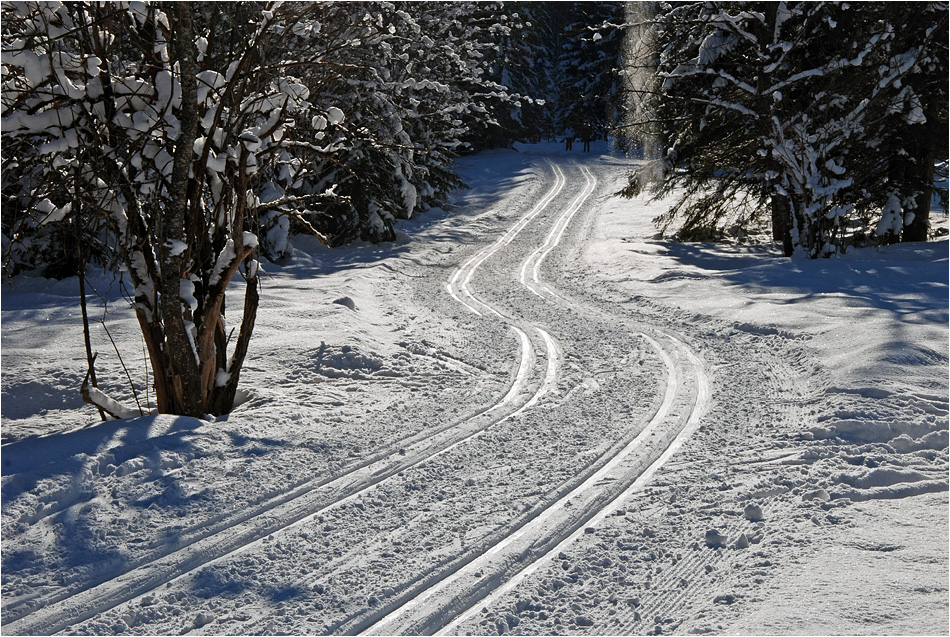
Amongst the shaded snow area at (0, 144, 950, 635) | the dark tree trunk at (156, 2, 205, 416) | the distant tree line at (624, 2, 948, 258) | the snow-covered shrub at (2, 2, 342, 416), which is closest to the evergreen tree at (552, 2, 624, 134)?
the distant tree line at (624, 2, 948, 258)

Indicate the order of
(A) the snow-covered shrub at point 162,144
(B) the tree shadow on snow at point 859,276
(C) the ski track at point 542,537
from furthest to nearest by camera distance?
1. (B) the tree shadow on snow at point 859,276
2. (A) the snow-covered shrub at point 162,144
3. (C) the ski track at point 542,537

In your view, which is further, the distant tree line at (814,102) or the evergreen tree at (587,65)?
the evergreen tree at (587,65)

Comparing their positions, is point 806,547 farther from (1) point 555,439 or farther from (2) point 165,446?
(2) point 165,446

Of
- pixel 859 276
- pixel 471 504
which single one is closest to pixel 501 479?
pixel 471 504

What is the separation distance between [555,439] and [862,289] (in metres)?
7.19

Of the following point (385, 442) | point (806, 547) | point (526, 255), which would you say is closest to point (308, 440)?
point (385, 442)

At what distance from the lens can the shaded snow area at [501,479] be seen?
3.45 meters

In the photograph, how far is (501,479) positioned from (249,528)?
1.62m

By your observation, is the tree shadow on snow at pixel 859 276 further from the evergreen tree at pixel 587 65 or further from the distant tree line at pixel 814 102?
the evergreen tree at pixel 587 65

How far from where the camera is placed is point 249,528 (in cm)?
415

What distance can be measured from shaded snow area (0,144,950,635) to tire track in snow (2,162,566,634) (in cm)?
2

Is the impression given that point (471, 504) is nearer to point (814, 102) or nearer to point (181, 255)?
point (181, 255)

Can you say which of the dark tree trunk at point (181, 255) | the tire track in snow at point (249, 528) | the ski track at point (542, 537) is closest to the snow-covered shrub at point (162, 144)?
the dark tree trunk at point (181, 255)

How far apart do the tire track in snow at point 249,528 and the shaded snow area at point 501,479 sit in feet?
0.06
